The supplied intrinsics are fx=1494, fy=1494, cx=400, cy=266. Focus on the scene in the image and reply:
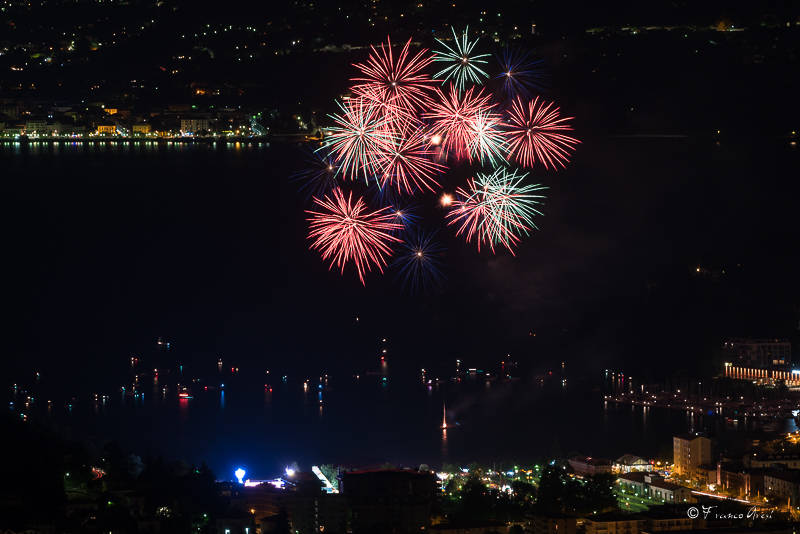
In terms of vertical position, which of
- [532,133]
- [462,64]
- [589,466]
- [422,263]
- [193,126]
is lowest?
[589,466]

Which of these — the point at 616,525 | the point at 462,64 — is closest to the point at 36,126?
the point at 462,64

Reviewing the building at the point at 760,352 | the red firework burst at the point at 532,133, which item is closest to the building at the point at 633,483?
the red firework burst at the point at 532,133

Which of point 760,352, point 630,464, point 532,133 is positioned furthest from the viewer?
point 760,352

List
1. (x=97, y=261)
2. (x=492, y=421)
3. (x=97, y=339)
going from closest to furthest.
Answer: (x=492, y=421)
(x=97, y=339)
(x=97, y=261)

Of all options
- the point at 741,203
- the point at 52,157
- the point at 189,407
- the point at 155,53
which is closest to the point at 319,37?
the point at 155,53

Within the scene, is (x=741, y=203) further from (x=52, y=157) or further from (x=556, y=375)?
(x=52, y=157)

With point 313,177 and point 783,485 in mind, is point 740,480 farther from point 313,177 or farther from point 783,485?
point 313,177
